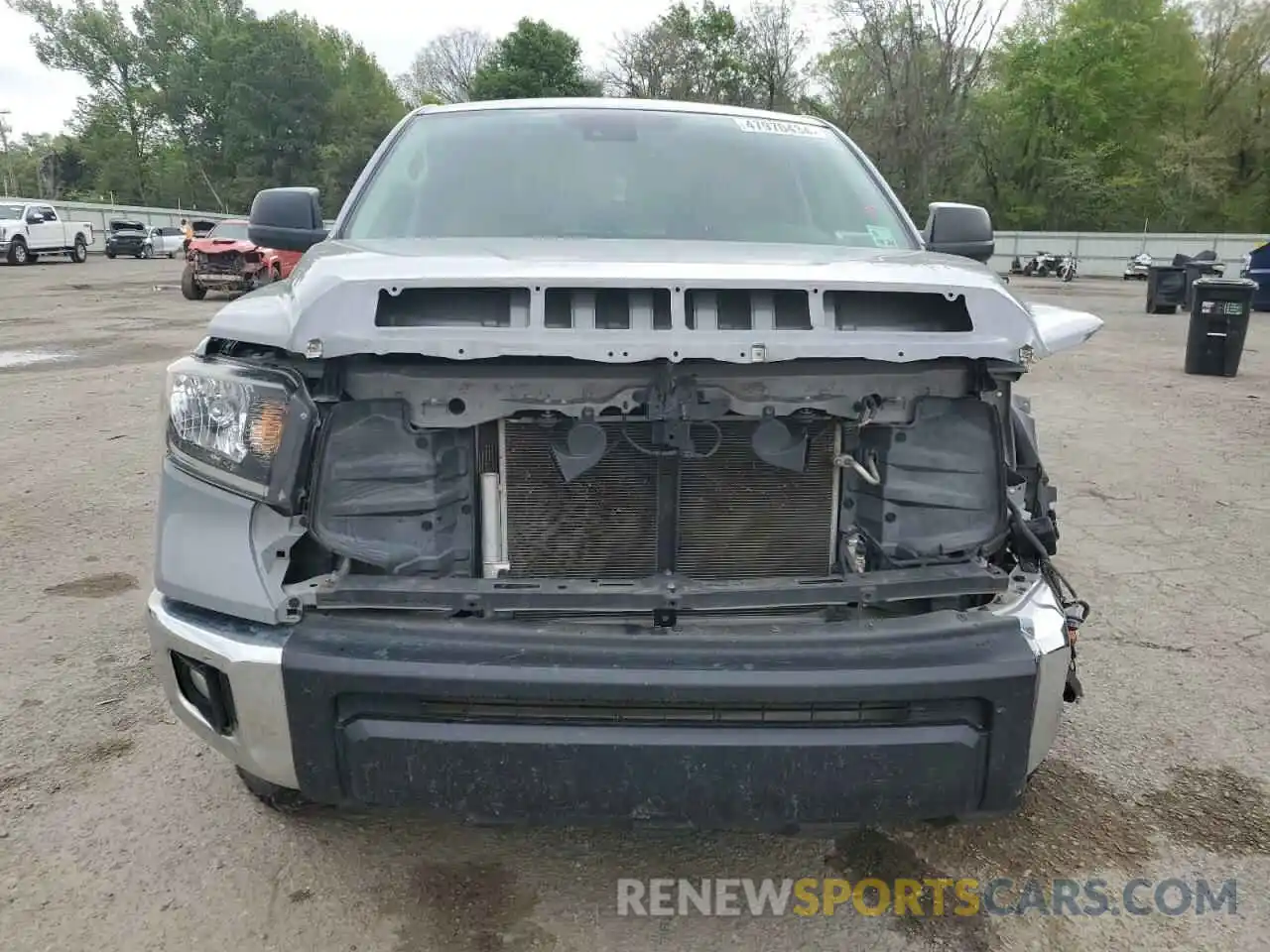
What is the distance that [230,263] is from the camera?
18.1 m

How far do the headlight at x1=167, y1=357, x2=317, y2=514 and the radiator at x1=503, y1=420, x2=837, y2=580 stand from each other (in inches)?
18.5

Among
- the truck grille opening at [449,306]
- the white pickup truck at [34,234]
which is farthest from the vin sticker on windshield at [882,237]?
the white pickup truck at [34,234]

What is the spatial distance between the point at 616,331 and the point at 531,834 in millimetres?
1416

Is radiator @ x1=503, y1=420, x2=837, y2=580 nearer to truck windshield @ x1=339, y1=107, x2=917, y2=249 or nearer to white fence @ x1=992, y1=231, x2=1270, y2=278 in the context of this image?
truck windshield @ x1=339, y1=107, x2=917, y2=249

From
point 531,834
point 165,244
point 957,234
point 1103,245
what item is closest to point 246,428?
point 531,834

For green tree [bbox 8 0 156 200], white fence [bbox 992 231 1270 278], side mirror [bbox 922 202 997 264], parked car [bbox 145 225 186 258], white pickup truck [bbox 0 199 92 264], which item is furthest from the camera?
green tree [bbox 8 0 156 200]

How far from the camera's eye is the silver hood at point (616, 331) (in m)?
1.97

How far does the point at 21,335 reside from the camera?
13.4 meters

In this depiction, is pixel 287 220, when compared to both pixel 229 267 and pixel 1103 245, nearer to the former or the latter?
pixel 229 267

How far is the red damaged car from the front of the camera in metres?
18.0

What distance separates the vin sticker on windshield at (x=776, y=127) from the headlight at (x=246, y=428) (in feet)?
7.65

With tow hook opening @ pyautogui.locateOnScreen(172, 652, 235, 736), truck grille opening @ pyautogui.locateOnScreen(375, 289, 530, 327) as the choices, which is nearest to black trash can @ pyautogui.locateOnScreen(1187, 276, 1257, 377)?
truck grille opening @ pyautogui.locateOnScreen(375, 289, 530, 327)

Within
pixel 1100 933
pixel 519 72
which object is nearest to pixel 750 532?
pixel 1100 933

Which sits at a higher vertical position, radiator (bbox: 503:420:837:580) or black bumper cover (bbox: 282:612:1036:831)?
radiator (bbox: 503:420:837:580)
